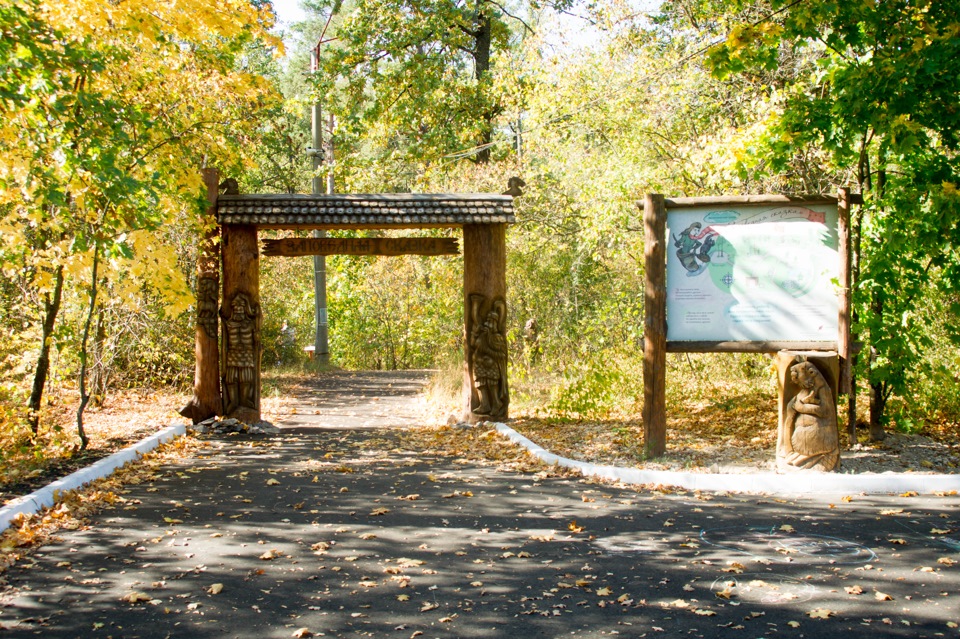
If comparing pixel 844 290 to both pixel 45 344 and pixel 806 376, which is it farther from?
pixel 45 344

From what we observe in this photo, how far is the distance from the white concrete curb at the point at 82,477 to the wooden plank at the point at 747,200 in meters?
6.42

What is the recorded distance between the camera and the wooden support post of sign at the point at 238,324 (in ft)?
41.4

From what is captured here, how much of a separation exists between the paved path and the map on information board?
2067 mm

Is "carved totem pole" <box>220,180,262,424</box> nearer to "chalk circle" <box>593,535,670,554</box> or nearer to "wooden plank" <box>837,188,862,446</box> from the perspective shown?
"chalk circle" <box>593,535,670,554</box>

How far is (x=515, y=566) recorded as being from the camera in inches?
220

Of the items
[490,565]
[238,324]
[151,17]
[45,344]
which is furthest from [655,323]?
[45,344]

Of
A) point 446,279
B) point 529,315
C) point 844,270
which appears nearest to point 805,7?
point 844,270

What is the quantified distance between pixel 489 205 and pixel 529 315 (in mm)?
7934

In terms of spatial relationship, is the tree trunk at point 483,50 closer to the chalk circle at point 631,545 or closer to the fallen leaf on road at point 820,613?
the chalk circle at point 631,545

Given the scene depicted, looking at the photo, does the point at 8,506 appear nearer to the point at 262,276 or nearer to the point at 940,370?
the point at 940,370

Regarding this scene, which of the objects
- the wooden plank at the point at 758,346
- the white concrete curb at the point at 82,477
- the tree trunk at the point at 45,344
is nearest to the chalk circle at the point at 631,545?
the wooden plank at the point at 758,346

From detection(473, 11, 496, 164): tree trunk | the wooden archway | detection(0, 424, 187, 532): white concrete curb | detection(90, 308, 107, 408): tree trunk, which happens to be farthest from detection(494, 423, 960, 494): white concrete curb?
detection(473, 11, 496, 164): tree trunk

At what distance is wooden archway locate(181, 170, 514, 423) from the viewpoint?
12.5 meters

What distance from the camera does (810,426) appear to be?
834 centimetres
